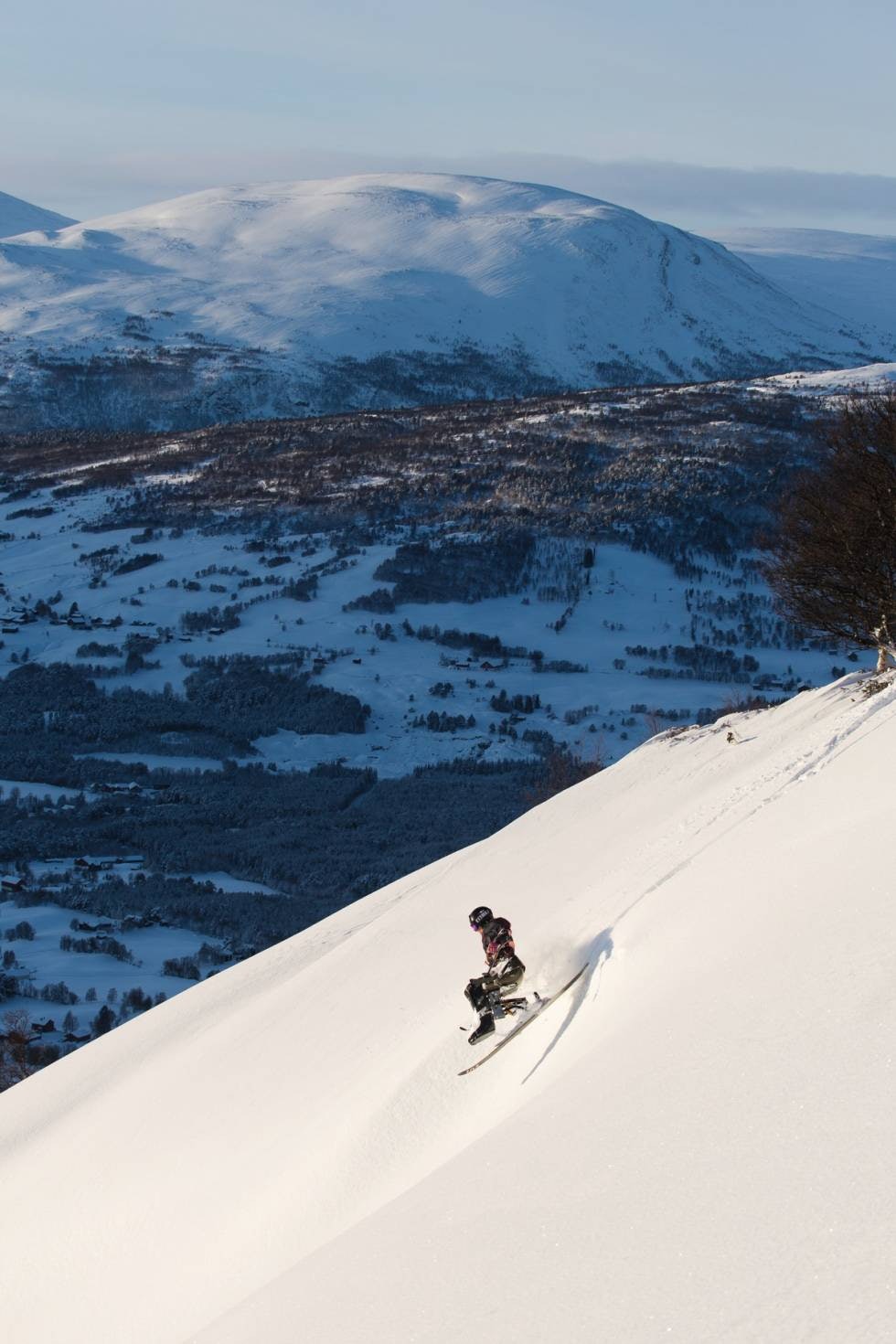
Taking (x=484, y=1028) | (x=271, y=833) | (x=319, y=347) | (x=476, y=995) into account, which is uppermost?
(x=319, y=347)

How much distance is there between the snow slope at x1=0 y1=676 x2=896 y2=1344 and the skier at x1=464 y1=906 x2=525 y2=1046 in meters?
0.35

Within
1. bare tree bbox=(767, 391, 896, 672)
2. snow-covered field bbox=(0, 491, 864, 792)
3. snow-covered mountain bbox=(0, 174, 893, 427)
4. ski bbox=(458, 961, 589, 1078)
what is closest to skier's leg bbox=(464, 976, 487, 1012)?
ski bbox=(458, 961, 589, 1078)

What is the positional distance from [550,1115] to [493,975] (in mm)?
2291

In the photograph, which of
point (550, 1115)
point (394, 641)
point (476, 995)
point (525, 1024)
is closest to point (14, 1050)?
point (476, 995)

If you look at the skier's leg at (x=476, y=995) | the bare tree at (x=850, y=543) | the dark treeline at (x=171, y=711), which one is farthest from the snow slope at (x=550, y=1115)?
the dark treeline at (x=171, y=711)

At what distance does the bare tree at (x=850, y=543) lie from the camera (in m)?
19.2

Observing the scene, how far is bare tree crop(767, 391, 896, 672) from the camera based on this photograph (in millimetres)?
19156

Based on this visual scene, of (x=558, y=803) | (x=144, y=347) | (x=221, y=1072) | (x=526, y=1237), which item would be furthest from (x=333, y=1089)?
(x=144, y=347)

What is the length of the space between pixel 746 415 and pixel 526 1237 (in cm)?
8686

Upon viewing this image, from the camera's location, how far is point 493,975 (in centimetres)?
917

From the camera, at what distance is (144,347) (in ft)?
534

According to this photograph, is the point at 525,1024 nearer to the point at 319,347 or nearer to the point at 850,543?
the point at 850,543

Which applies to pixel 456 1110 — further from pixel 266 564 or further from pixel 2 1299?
pixel 266 564

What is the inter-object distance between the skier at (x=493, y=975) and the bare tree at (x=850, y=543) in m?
10.4
